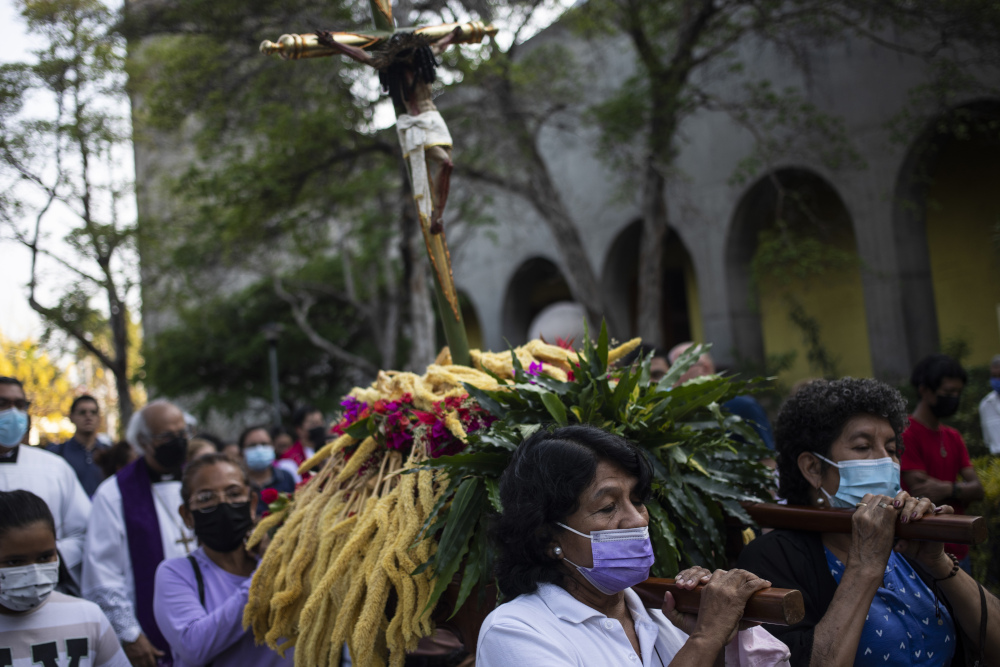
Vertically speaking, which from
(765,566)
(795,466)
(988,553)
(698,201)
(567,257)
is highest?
(698,201)

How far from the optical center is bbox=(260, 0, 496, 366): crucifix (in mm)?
3424

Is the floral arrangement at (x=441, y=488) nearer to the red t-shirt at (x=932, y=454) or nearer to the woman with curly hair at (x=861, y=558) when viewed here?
the woman with curly hair at (x=861, y=558)

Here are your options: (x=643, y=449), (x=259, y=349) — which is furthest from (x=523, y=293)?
(x=643, y=449)

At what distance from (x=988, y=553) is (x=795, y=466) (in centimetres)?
352

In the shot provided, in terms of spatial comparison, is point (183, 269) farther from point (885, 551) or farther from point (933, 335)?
point (885, 551)

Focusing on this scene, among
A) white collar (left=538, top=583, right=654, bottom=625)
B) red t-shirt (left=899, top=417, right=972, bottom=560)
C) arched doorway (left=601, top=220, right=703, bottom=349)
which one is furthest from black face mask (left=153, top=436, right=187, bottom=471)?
arched doorway (left=601, top=220, right=703, bottom=349)

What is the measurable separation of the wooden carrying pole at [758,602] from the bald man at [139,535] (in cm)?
269

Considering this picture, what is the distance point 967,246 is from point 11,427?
1362cm

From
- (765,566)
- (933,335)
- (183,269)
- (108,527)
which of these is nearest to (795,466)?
(765,566)

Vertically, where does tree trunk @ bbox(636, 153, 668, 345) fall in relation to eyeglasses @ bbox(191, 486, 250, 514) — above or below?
above

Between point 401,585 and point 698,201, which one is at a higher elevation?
point 698,201

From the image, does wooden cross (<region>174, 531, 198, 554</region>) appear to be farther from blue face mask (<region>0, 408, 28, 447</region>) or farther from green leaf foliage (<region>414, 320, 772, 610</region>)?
green leaf foliage (<region>414, 320, 772, 610</region>)

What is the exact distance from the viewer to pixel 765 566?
8.45ft

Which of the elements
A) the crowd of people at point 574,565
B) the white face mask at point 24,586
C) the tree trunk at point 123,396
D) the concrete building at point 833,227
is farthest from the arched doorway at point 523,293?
the white face mask at point 24,586
